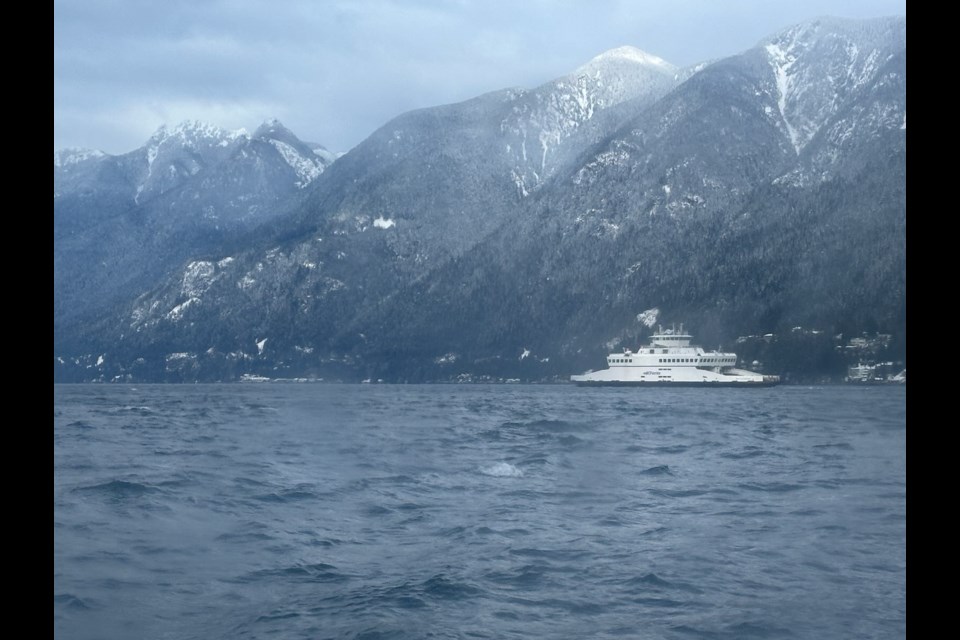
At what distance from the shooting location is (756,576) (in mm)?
14039

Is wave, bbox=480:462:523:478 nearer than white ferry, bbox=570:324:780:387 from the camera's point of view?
Yes

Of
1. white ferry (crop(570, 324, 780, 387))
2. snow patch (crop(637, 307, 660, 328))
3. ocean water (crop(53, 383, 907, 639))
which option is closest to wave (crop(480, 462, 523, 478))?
ocean water (crop(53, 383, 907, 639))

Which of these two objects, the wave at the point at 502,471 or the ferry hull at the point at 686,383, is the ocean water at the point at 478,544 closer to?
the wave at the point at 502,471

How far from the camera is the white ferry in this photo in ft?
497

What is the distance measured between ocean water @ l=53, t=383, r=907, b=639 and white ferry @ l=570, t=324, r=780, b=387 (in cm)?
12107

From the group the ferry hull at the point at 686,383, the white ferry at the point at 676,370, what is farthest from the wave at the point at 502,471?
the white ferry at the point at 676,370

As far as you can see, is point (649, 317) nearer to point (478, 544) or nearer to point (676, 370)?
point (676, 370)

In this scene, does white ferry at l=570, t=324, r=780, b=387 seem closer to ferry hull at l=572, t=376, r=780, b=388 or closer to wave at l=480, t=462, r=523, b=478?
ferry hull at l=572, t=376, r=780, b=388

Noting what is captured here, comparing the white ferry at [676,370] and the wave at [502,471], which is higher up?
the wave at [502,471]

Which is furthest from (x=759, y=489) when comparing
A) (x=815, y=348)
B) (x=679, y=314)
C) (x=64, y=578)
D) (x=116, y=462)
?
(x=679, y=314)

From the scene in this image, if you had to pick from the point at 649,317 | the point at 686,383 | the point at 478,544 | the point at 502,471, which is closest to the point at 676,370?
the point at 686,383

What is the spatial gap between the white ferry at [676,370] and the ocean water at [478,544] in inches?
4766

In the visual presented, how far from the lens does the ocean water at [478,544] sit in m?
11.9
